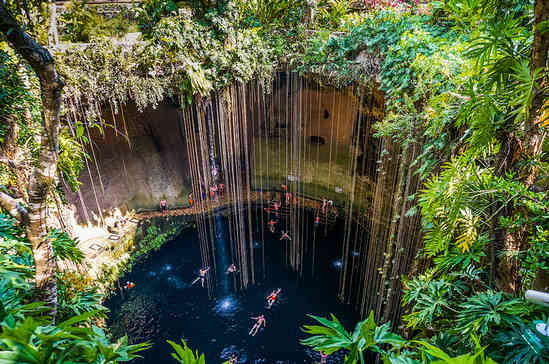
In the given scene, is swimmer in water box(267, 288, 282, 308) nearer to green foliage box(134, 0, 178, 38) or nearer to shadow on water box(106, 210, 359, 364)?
shadow on water box(106, 210, 359, 364)

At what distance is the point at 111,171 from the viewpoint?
623cm

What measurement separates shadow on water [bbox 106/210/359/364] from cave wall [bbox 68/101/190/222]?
1.53 m

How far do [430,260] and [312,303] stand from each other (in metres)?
2.94

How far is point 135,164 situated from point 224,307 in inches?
156

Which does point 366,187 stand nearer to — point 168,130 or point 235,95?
point 235,95

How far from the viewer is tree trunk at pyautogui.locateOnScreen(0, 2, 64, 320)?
4.27 ft

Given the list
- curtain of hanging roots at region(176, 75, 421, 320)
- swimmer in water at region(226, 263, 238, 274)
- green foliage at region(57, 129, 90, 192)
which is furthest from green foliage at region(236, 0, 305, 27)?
swimmer in water at region(226, 263, 238, 274)

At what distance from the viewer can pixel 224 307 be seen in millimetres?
5020

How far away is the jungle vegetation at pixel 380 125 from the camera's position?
44.5 inches

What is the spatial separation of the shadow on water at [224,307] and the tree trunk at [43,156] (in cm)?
325

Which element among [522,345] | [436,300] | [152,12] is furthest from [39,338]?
[152,12]

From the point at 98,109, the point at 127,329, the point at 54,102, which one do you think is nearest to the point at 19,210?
the point at 54,102

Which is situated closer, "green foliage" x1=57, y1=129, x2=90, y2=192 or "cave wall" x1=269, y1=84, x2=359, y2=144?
"green foliage" x1=57, y1=129, x2=90, y2=192

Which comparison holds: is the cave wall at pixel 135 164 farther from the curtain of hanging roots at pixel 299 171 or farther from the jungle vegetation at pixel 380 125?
the jungle vegetation at pixel 380 125
